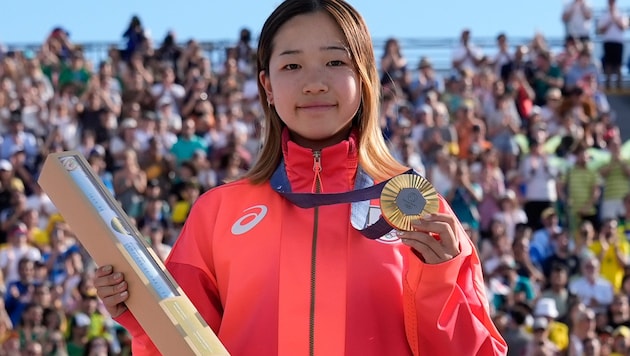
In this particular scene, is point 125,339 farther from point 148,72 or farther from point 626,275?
point 148,72

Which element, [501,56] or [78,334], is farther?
[501,56]

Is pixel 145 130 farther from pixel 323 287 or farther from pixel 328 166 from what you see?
pixel 323 287

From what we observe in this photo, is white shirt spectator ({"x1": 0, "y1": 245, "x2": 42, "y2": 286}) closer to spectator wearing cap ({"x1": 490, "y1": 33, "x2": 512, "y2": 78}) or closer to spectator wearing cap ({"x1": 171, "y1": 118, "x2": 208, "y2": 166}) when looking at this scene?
spectator wearing cap ({"x1": 171, "y1": 118, "x2": 208, "y2": 166})

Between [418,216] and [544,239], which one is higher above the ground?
[418,216]

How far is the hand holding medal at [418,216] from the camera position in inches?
123

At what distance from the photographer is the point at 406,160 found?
13.2 meters

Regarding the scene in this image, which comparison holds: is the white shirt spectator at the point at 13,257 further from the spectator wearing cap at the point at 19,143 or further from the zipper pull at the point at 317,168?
the zipper pull at the point at 317,168

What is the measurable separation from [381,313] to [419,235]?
31 centimetres

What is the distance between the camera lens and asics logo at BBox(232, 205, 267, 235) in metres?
3.49

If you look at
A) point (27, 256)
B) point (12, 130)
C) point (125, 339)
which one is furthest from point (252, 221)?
point (12, 130)

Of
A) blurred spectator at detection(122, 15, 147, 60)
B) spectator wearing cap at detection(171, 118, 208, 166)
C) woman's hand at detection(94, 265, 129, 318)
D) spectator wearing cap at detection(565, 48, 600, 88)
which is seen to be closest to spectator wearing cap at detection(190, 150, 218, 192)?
spectator wearing cap at detection(171, 118, 208, 166)

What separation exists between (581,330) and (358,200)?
8.21 metres

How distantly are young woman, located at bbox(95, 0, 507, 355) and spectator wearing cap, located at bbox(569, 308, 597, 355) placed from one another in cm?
789

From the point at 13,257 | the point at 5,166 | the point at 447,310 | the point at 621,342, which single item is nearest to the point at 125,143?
the point at 5,166
